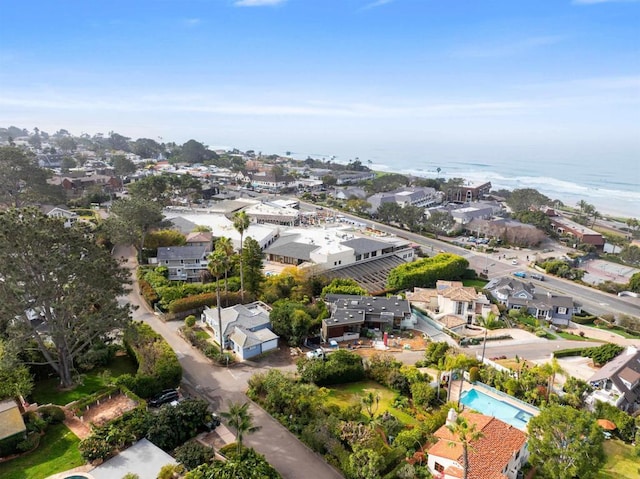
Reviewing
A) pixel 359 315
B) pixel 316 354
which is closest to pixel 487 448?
pixel 316 354

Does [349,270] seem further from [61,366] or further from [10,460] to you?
[10,460]

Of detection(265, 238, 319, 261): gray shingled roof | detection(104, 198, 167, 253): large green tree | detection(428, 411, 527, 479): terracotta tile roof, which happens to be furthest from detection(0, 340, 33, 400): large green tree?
detection(265, 238, 319, 261): gray shingled roof

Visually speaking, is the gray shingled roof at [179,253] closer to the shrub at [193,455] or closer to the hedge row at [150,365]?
the hedge row at [150,365]

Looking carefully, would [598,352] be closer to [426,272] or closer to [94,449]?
[426,272]

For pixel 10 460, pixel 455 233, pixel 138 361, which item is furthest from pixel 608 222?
pixel 10 460

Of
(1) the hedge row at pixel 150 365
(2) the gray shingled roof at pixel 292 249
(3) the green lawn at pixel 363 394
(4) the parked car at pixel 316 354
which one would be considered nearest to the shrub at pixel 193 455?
(1) the hedge row at pixel 150 365
